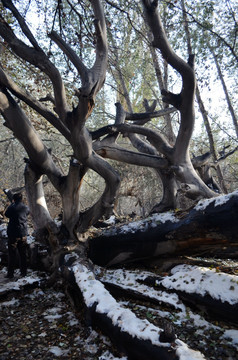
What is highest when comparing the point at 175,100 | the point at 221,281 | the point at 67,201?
the point at 175,100

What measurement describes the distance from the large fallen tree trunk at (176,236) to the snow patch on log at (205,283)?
1.73ft

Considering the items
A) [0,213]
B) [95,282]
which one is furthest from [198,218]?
[0,213]

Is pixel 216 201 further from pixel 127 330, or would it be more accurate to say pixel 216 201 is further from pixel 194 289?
pixel 127 330

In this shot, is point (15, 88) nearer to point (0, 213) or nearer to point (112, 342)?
point (112, 342)

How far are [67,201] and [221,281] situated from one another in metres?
3.46

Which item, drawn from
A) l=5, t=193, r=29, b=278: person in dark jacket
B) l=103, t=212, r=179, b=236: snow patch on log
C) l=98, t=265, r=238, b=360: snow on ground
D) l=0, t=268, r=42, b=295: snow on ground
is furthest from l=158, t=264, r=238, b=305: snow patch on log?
l=5, t=193, r=29, b=278: person in dark jacket

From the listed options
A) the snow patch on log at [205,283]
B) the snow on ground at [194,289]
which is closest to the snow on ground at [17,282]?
the snow on ground at [194,289]

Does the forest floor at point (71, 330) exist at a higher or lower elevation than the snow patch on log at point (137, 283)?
lower

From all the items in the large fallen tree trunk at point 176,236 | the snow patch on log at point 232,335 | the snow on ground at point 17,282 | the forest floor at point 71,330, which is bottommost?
the snow patch on log at point 232,335

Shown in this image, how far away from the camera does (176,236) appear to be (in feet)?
15.0

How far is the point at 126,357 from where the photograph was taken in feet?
8.50

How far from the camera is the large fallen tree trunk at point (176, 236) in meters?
3.88

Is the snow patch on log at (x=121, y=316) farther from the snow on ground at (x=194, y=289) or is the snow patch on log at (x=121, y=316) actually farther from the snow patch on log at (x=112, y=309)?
the snow on ground at (x=194, y=289)

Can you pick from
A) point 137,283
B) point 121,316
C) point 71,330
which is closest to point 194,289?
point 137,283
